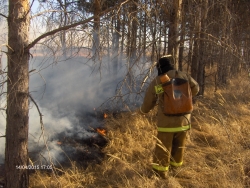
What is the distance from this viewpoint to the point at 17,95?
2.94m

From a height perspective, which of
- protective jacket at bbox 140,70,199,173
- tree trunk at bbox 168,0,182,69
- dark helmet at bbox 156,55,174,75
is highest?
tree trunk at bbox 168,0,182,69

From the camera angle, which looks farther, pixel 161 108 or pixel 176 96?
pixel 161 108

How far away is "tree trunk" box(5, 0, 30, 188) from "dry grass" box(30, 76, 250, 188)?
1.54 ft

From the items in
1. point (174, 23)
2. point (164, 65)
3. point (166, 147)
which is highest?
point (174, 23)

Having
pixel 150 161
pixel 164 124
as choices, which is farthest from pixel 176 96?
pixel 150 161

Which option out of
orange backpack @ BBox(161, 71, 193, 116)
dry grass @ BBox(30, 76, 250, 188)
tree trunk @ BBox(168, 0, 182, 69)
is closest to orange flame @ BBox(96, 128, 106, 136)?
dry grass @ BBox(30, 76, 250, 188)

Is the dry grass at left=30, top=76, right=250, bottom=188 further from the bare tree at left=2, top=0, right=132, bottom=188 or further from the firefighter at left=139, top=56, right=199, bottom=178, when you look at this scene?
the bare tree at left=2, top=0, right=132, bottom=188

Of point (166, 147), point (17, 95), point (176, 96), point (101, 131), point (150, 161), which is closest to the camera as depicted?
point (17, 95)

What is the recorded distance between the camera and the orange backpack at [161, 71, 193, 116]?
3.05 m

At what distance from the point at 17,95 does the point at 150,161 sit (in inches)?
88.6

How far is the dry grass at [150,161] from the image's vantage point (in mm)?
3035

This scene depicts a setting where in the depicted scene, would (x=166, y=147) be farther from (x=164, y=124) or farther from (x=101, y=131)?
(x=101, y=131)

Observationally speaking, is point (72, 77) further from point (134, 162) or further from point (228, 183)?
point (228, 183)

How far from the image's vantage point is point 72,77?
1107 centimetres
